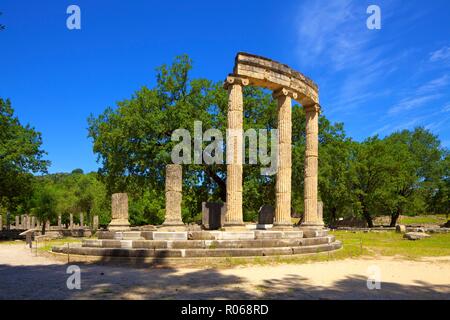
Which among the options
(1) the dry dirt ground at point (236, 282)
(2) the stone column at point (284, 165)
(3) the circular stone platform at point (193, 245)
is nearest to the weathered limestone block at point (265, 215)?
(2) the stone column at point (284, 165)

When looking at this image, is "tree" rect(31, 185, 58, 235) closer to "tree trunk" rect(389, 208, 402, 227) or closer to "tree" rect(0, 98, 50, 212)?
"tree" rect(0, 98, 50, 212)

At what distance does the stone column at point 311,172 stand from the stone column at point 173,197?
26.3 feet

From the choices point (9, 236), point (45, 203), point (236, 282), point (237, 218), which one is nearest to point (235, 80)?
point (237, 218)

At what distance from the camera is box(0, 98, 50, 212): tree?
28.9m

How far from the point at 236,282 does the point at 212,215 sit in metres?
12.7

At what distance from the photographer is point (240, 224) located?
16.3m

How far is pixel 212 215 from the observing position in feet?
71.0

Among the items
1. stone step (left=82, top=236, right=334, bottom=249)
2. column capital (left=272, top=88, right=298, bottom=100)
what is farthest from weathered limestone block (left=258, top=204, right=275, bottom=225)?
stone step (left=82, top=236, right=334, bottom=249)

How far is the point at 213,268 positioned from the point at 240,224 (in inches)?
194

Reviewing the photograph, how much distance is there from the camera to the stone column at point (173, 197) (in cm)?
1551

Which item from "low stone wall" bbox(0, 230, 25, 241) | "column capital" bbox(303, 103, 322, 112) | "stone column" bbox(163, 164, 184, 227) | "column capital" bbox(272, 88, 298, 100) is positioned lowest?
"low stone wall" bbox(0, 230, 25, 241)

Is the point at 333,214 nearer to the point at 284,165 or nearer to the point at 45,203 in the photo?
the point at 284,165

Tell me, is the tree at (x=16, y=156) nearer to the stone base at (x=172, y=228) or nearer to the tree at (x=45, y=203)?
the tree at (x=45, y=203)

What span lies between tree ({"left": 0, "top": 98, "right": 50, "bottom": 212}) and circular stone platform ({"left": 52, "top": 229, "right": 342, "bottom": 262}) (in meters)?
17.2
